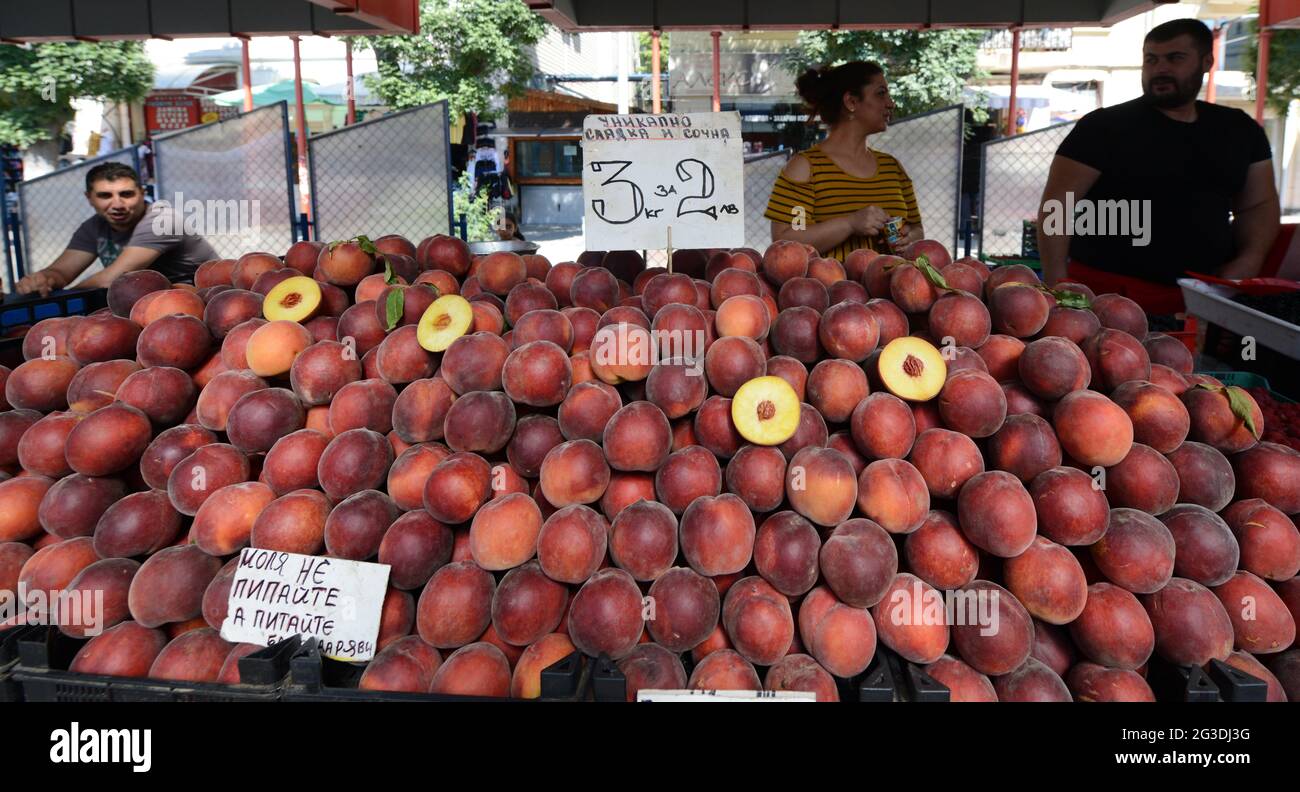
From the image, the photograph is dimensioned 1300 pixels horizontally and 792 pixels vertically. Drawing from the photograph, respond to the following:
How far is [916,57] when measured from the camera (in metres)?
12.9

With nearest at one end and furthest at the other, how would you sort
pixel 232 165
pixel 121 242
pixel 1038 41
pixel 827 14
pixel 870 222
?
pixel 870 222, pixel 121 242, pixel 827 14, pixel 232 165, pixel 1038 41

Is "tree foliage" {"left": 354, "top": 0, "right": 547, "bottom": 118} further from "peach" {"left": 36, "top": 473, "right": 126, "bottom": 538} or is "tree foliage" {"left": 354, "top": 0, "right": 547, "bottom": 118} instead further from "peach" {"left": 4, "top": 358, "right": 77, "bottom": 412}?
"peach" {"left": 36, "top": 473, "right": 126, "bottom": 538}

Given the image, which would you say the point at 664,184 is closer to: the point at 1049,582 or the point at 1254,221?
the point at 1049,582

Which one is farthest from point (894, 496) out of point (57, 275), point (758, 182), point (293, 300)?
point (758, 182)

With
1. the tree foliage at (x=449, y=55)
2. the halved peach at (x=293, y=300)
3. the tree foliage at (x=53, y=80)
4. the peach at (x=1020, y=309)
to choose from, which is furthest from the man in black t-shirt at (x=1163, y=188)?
the tree foliage at (x=449, y=55)

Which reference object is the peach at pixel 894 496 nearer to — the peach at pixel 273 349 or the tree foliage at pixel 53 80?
the peach at pixel 273 349

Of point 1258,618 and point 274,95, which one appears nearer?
point 1258,618

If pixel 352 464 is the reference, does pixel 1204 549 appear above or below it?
below

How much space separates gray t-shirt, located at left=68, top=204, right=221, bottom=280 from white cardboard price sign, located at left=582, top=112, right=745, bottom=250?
3.12m

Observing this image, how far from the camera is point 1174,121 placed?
3.35 m

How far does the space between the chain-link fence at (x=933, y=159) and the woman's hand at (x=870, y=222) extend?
500cm

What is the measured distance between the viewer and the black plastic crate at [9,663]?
54.8 inches

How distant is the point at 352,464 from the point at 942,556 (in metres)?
1.12
